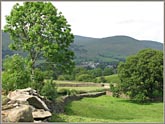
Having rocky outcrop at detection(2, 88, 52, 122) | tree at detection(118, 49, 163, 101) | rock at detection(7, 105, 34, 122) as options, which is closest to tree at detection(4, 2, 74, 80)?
rocky outcrop at detection(2, 88, 52, 122)

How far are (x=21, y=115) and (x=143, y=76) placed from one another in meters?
35.9

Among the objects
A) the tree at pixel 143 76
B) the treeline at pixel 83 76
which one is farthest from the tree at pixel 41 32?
the treeline at pixel 83 76

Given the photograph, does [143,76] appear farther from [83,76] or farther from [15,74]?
[83,76]

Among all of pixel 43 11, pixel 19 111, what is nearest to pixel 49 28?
pixel 43 11

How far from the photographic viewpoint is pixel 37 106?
17547 millimetres

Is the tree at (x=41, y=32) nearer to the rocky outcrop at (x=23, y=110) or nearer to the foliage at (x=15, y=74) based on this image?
the foliage at (x=15, y=74)

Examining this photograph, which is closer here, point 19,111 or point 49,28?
point 19,111

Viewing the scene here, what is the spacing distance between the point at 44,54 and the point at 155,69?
73.0ft

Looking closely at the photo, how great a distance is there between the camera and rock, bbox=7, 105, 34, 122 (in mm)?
13961

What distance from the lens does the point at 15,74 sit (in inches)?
1091

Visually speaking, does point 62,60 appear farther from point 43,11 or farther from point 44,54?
point 43,11

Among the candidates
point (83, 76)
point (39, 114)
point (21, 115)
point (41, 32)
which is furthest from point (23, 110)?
point (83, 76)

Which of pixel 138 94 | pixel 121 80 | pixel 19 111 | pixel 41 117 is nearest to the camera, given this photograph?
pixel 19 111

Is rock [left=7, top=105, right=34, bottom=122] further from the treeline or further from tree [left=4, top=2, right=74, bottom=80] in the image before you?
the treeline
